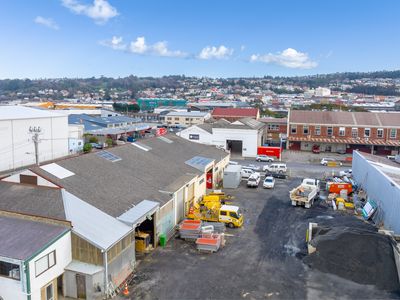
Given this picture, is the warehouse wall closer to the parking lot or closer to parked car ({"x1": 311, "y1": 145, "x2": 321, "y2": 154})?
the parking lot

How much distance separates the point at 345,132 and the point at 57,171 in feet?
159

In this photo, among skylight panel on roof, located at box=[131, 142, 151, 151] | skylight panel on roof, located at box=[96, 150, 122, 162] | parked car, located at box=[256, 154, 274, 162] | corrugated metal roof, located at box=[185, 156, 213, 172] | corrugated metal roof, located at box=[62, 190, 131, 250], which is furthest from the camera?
parked car, located at box=[256, 154, 274, 162]

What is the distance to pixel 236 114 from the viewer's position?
76500 millimetres

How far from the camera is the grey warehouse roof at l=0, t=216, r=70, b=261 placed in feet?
46.7

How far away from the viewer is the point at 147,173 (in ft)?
90.1

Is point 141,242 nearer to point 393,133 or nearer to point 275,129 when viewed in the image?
point 393,133

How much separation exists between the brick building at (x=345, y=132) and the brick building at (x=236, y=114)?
14.2m

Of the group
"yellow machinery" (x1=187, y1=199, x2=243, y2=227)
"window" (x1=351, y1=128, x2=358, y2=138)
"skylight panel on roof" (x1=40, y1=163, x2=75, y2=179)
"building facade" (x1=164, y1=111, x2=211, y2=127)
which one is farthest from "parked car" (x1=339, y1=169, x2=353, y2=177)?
"building facade" (x1=164, y1=111, x2=211, y2=127)

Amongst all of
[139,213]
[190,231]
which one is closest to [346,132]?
[190,231]

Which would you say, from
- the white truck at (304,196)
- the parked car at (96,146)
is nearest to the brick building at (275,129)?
the parked car at (96,146)

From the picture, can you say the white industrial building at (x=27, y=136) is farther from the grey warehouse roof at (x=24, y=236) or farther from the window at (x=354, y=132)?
the window at (x=354, y=132)

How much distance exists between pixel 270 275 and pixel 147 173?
41.7ft

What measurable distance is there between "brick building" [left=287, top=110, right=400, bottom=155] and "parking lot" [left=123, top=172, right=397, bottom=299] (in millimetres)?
34092

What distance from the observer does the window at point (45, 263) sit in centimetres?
1428
